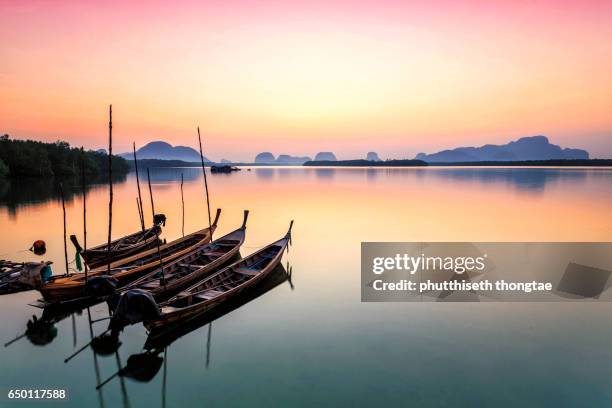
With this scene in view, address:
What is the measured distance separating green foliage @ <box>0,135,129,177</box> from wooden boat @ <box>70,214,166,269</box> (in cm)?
6223

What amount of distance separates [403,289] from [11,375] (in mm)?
17751

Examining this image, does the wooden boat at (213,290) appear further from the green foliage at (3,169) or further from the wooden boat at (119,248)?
the green foliage at (3,169)

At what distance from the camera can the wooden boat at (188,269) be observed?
17.7m

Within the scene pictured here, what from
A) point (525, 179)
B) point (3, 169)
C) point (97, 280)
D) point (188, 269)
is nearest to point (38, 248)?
point (188, 269)

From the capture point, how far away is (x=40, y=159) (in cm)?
9862

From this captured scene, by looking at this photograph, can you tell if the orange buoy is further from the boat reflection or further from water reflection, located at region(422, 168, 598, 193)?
water reflection, located at region(422, 168, 598, 193)

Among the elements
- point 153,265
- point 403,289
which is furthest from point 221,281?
point 403,289

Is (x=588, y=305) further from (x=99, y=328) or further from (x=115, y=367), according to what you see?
(x=99, y=328)

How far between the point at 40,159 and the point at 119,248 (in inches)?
3779

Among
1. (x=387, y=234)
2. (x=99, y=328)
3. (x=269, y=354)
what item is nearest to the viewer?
(x=269, y=354)

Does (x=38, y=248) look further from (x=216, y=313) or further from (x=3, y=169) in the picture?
(x=3, y=169)

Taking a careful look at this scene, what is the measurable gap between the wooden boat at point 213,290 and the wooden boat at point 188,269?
1756 mm

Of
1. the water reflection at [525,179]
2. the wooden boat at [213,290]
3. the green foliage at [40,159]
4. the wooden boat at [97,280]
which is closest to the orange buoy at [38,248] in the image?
the wooden boat at [97,280]

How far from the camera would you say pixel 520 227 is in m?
39.2
